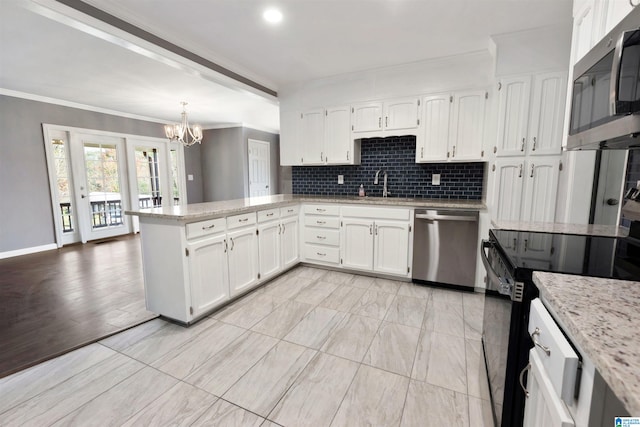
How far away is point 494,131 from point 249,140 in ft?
18.5

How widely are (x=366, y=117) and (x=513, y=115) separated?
150cm

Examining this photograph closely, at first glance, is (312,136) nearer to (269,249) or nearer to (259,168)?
(269,249)

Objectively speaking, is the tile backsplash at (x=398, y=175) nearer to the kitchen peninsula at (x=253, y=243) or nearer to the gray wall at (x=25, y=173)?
the kitchen peninsula at (x=253, y=243)

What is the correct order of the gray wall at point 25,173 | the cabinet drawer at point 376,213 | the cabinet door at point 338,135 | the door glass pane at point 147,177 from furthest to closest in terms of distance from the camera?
the door glass pane at point 147,177 < the gray wall at point 25,173 < the cabinet door at point 338,135 < the cabinet drawer at point 376,213

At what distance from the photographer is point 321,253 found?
3584mm

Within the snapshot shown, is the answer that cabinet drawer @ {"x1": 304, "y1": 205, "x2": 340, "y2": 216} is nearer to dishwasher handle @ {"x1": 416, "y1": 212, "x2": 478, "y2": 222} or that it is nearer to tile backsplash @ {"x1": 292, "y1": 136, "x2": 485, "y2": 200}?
tile backsplash @ {"x1": 292, "y1": 136, "x2": 485, "y2": 200}

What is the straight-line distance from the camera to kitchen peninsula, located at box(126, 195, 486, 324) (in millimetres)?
2246

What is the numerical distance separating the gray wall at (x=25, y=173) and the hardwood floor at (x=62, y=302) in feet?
1.29

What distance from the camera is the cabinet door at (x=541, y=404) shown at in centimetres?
67

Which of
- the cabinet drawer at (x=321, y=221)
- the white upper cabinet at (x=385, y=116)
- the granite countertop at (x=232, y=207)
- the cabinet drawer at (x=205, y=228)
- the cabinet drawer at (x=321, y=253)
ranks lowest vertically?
the cabinet drawer at (x=321, y=253)

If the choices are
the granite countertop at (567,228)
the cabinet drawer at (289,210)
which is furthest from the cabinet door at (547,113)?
the cabinet drawer at (289,210)

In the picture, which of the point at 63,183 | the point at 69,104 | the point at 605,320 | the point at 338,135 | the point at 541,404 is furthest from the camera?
the point at 63,183

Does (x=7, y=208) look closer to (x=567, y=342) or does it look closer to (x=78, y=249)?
(x=78, y=249)

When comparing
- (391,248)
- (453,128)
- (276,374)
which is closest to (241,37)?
(453,128)
